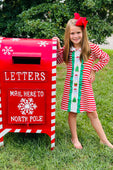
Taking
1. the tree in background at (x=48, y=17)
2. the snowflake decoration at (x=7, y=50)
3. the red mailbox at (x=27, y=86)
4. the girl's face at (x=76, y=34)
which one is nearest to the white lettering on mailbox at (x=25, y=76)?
the red mailbox at (x=27, y=86)

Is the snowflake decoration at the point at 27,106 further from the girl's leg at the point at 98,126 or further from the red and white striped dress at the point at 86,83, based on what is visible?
the girl's leg at the point at 98,126

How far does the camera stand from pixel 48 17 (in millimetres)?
5617

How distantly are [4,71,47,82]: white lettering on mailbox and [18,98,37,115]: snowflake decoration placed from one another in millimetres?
250

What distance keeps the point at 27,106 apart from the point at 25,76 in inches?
14.0

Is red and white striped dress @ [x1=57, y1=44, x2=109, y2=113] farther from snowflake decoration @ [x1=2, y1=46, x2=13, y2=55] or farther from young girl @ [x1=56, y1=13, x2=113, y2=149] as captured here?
snowflake decoration @ [x1=2, y1=46, x2=13, y2=55]

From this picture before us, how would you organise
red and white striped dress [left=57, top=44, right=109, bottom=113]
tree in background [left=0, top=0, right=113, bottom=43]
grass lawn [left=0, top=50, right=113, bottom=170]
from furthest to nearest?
1. tree in background [left=0, top=0, right=113, bottom=43]
2. red and white striped dress [left=57, top=44, right=109, bottom=113]
3. grass lawn [left=0, top=50, right=113, bottom=170]

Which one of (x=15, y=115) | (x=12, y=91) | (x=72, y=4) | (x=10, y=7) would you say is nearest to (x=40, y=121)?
(x=15, y=115)

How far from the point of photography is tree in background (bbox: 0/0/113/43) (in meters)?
5.30

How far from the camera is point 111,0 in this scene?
5422mm

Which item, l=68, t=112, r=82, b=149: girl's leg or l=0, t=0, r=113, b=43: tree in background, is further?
l=0, t=0, r=113, b=43: tree in background

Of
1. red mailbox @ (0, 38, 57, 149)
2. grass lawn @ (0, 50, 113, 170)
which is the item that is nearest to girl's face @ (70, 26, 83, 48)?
red mailbox @ (0, 38, 57, 149)

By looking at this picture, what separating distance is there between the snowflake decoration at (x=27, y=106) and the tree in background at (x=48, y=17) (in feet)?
9.90

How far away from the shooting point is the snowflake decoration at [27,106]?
2467mm

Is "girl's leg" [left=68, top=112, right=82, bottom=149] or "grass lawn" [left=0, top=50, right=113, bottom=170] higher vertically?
"girl's leg" [left=68, top=112, right=82, bottom=149]
